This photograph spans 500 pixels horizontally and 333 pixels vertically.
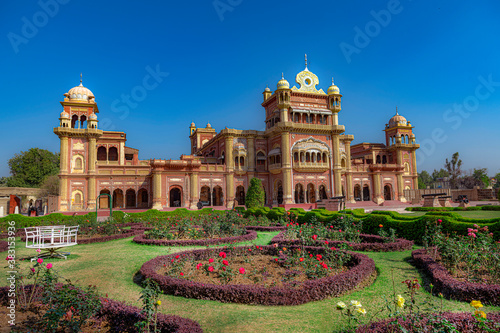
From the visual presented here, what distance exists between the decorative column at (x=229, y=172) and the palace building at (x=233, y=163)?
0.37 feet

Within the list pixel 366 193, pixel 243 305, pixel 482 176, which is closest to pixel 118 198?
pixel 366 193

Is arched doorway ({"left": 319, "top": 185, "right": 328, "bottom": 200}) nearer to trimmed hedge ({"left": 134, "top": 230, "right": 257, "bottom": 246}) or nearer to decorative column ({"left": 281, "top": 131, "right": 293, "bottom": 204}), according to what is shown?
decorative column ({"left": 281, "top": 131, "right": 293, "bottom": 204})

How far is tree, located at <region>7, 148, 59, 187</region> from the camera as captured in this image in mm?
52250

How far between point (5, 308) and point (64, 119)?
33.1m

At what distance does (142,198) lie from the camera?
121ft

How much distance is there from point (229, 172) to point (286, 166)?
6.49 metres

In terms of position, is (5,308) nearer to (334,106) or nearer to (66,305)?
(66,305)

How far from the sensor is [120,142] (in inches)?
1426

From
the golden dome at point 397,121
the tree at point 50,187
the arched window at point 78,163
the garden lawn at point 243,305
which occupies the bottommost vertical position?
the garden lawn at point 243,305

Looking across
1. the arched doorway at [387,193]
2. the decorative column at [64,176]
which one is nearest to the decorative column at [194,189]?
the decorative column at [64,176]

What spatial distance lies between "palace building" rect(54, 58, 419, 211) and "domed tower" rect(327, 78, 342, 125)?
12cm

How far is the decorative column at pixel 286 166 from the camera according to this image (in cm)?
3319

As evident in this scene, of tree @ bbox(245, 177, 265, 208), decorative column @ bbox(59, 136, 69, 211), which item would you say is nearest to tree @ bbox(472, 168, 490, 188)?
tree @ bbox(245, 177, 265, 208)

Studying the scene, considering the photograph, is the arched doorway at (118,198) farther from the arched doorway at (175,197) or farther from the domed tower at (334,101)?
the domed tower at (334,101)
